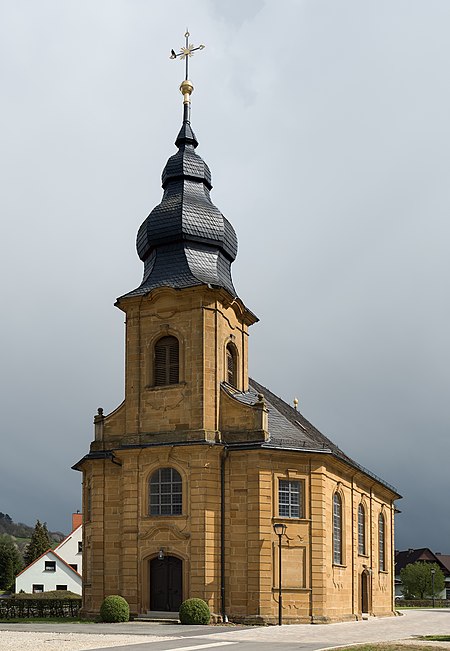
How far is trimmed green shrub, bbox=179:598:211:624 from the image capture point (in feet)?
127

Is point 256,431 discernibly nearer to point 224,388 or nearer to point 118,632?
point 224,388

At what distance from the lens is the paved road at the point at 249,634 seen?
93.1ft

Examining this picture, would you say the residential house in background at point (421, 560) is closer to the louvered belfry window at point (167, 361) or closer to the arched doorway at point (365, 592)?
the arched doorway at point (365, 592)

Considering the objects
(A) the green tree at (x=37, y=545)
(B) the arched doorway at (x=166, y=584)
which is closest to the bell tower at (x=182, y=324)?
(B) the arched doorway at (x=166, y=584)

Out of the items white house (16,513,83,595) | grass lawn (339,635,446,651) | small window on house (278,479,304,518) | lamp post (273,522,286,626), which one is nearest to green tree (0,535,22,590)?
white house (16,513,83,595)

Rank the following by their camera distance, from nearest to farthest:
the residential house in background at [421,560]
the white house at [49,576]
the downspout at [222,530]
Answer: the downspout at [222,530] → the white house at [49,576] → the residential house in background at [421,560]

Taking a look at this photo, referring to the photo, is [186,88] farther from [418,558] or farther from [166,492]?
[418,558]

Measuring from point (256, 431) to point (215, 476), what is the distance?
2706 mm

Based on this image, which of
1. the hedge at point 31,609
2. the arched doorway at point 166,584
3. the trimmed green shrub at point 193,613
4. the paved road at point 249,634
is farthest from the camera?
the hedge at point 31,609

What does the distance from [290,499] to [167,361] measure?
858cm

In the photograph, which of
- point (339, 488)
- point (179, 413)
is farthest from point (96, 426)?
point (339, 488)

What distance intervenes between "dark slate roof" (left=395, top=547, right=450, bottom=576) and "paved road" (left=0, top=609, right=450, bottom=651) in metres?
95.1

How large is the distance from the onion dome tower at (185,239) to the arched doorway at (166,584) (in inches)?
494

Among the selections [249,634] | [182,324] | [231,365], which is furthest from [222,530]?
[182,324]
